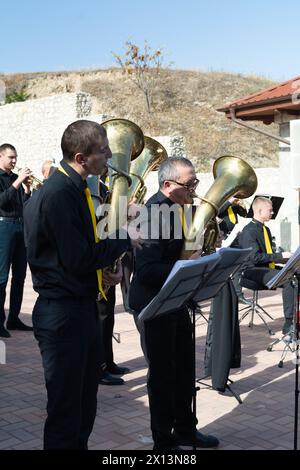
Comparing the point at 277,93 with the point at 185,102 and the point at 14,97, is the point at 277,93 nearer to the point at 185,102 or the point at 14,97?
the point at 185,102

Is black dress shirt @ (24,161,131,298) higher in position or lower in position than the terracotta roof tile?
lower

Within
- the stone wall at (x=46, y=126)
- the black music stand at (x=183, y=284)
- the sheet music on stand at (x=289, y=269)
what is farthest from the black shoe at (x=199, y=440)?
the stone wall at (x=46, y=126)

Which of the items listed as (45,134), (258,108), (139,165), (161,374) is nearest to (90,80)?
(45,134)

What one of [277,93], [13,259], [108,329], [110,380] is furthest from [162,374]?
[277,93]

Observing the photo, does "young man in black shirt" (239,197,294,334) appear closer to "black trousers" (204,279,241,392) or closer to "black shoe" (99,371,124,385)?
"black trousers" (204,279,241,392)

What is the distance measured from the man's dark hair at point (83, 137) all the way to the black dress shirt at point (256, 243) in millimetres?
4256

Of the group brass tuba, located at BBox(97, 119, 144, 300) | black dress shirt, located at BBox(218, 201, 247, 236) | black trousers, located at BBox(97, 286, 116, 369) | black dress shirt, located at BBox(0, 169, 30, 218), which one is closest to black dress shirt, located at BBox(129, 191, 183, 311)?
brass tuba, located at BBox(97, 119, 144, 300)

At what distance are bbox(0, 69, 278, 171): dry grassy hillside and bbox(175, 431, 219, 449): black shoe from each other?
2245 centimetres

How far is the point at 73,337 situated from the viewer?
2.62 m

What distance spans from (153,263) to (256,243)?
3.48 m

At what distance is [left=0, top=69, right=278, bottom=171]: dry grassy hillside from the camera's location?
28531mm

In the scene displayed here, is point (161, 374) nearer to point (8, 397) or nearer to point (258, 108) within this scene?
point (8, 397)
